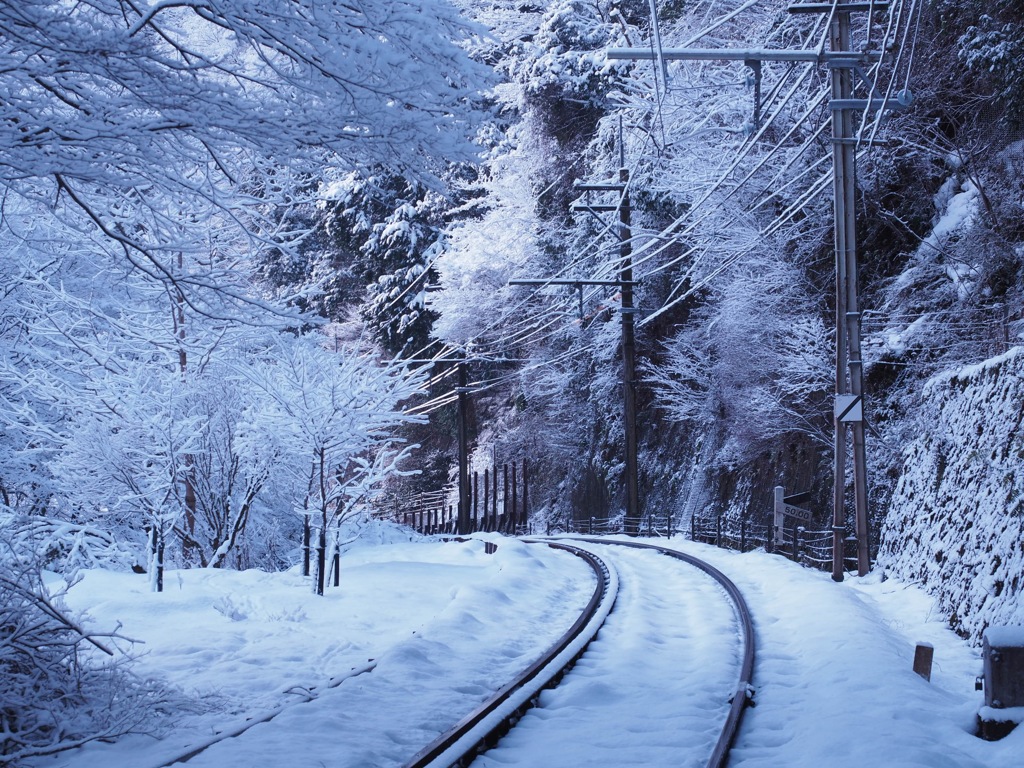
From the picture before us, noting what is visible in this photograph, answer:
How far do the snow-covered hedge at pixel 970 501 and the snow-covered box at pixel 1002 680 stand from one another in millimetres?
1451

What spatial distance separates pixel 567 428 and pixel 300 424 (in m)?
25.4

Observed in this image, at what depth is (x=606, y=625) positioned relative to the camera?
11.1 meters

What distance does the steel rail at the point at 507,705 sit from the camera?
19.7 ft

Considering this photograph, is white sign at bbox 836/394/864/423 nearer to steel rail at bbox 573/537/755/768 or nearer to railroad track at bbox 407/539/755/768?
steel rail at bbox 573/537/755/768

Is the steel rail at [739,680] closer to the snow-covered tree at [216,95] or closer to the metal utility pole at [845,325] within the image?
the metal utility pole at [845,325]

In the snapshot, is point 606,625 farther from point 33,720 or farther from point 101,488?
point 101,488

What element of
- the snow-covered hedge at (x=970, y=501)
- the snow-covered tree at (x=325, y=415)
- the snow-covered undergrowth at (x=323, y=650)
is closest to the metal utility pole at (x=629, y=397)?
the snow-covered undergrowth at (x=323, y=650)

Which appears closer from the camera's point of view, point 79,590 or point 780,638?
point 780,638

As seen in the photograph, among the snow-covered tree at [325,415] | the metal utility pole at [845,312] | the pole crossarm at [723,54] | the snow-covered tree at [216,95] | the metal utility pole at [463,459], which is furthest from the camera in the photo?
the metal utility pole at [463,459]

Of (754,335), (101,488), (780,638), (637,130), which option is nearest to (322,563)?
(101,488)

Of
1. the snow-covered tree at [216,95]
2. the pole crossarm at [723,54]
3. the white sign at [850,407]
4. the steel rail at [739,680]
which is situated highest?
the pole crossarm at [723,54]

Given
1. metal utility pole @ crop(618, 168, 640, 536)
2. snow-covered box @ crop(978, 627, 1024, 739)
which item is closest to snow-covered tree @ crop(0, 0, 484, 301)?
snow-covered box @ crop(978, 627, 1024, 739)

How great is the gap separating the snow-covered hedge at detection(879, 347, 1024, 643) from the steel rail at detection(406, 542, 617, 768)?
3.81 meters

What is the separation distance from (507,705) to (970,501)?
637 centimetres
